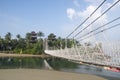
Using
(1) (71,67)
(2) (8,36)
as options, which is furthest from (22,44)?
(1) (71,67)

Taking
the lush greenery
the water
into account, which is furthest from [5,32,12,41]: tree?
the water

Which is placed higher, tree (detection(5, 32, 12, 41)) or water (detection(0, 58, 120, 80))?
tree (detection(5, 32, 12, 41))

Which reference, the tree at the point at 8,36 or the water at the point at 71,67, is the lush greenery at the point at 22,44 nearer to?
the tree at the point at 8,36

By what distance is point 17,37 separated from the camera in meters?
98.0

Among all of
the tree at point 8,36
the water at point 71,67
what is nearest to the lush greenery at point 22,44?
the tree at point 8,36

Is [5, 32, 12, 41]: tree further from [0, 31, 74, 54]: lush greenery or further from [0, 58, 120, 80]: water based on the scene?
[0, 58, 120, 80]: water

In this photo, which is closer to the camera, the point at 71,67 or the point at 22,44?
the point at 71,67

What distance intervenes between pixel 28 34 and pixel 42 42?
45.5ft

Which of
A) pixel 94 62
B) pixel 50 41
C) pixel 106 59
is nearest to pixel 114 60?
pixel 106 59

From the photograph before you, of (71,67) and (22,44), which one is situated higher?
(22,44)

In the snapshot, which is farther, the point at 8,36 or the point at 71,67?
the point at 8,36

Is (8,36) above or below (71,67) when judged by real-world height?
above

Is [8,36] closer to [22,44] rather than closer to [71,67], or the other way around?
[22,44]

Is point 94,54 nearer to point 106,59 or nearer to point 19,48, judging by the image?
point 106,59
